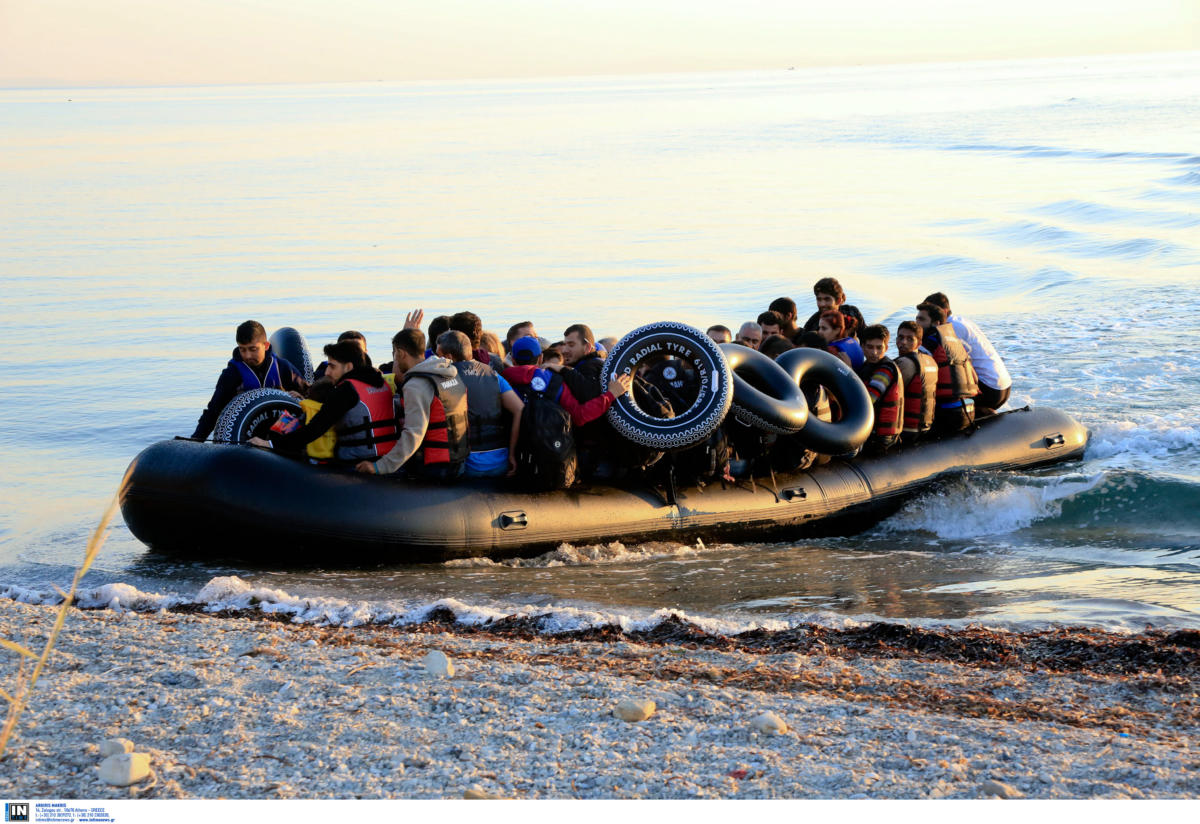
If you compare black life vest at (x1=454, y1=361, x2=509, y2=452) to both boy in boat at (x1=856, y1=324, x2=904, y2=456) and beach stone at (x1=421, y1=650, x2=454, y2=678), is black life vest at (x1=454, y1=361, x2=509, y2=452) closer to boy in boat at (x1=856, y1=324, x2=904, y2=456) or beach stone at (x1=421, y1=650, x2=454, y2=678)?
beach stone at (x1=421, y1=650, x2=454, y2=678)

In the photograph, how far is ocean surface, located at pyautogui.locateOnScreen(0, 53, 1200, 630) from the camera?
6793 mm

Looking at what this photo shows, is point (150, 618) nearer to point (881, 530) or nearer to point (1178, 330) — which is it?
point (881, 530)

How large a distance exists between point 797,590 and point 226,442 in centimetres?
342

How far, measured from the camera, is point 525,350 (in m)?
7.23

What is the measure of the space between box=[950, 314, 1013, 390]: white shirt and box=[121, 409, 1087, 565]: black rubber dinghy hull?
2.27 metres

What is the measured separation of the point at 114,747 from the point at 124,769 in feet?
0.79

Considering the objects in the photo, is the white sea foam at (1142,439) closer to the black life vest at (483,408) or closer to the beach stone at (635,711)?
the black life vest at (483,408)

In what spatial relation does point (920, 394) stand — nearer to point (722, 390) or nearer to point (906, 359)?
point (906, 359)

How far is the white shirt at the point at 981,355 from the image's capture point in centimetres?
912

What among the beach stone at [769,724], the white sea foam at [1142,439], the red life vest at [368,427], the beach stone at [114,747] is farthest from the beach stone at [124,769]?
the white sea foam at [1142,439]

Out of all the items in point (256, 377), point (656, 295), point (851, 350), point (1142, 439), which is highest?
point (656, 295)

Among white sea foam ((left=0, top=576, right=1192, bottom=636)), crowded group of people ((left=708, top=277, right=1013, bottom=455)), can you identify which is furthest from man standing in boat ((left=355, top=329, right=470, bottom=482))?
crowded group of people ((left=708, top=277, right=1013, bottom=455))

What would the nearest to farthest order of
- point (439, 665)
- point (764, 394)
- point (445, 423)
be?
point (439, 665) → point (445, 423) → point (764, 394)

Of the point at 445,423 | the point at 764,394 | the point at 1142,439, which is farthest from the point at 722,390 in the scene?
the point at 1142,439
